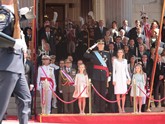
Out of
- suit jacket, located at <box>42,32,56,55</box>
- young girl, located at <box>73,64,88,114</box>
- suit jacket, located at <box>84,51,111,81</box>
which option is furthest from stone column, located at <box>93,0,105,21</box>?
young girl, located at <box>73,64,88,114</box>

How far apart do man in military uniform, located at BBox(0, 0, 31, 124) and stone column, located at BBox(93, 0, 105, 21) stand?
12.5 m

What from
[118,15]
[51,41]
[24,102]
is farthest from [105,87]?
[24,102]

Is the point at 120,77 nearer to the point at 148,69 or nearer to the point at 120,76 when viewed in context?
the point at 120,76

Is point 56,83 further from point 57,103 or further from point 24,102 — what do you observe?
point 24,102

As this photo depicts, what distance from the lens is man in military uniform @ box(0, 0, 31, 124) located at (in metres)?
4.74

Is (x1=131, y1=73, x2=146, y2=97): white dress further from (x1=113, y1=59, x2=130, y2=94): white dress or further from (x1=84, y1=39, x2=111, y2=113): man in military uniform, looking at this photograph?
(x1=84, y1=39, x2=111, y2=113): man in military uniform

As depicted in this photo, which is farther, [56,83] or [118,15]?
[118,15]

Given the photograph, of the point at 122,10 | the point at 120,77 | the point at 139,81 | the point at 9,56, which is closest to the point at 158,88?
the point at 139,81

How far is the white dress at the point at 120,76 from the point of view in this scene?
11.6 meters

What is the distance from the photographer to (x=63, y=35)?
14.6 meters

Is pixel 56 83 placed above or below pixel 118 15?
below

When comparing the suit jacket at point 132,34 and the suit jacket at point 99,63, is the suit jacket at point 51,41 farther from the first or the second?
the suit jacket at point 132,34

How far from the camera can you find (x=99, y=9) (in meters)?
17.9

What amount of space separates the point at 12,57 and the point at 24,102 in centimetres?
50
